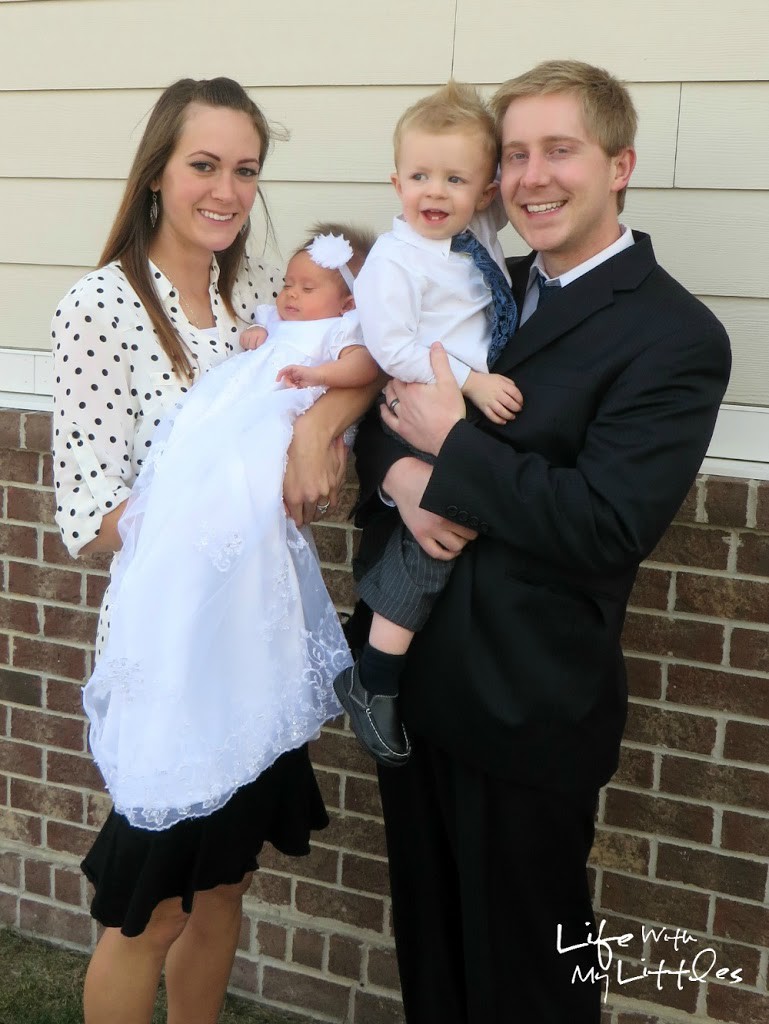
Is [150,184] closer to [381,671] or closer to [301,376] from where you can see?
[301,376]

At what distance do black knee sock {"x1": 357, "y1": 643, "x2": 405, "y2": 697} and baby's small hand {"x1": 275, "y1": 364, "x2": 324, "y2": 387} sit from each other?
55 cm

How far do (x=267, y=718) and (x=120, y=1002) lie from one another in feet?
2.54

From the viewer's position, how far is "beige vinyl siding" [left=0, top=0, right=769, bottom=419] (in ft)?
8.46

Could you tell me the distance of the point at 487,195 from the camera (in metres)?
2.26

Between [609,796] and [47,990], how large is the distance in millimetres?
1798

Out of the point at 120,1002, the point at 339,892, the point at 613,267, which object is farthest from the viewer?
the point at 339,892

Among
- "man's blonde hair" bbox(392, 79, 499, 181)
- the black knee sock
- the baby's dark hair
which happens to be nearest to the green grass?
the black knee sock

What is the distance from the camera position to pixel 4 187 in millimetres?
3352

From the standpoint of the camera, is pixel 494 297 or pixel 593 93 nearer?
pixel 593 93

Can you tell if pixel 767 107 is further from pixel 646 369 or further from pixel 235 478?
pixel 235 478

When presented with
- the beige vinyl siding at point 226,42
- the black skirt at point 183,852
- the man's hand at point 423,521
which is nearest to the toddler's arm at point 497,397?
the man's hand at point 423,521

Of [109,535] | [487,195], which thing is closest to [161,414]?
[109,535]

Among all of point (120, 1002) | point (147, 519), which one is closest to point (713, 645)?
point (147, 519)

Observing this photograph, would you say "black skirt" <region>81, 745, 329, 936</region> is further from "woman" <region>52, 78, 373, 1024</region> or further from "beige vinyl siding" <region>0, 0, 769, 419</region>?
"beige vinyl siding" <region>0, 0, 769, 419</region>
